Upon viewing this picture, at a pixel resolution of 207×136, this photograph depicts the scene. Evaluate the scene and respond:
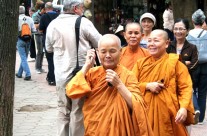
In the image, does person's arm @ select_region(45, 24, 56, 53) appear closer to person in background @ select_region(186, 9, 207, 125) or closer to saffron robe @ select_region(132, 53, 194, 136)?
saffron robe @ select_region(132, 53, 194, 136)

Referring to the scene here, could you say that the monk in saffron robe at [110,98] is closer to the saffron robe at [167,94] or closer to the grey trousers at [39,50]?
the saffron robe at [167,94]

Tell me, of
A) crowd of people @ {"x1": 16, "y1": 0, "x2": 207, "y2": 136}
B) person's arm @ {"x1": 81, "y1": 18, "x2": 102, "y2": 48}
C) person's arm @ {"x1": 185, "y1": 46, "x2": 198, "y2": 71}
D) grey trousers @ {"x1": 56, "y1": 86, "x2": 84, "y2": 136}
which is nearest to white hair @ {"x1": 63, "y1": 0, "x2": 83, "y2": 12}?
crowd of people @ {"x1": 16, "y1": 0, "x2": 207, "y2": 136}

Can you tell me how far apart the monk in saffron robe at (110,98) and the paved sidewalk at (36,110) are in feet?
11.3

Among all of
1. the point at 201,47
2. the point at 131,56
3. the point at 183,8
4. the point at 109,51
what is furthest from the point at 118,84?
the point at 183,8

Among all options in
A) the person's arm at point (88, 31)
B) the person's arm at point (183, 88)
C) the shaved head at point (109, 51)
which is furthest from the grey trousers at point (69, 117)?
the shaved head at point (109, 51)

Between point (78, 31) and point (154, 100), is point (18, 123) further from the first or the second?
point (154, 100)

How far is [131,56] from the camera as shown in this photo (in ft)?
17.8

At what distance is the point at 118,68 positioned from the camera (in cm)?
387

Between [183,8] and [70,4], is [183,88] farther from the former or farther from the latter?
[183,8]

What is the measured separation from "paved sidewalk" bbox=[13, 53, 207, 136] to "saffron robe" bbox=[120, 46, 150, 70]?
226cm

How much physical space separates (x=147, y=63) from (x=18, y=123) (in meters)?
3.66

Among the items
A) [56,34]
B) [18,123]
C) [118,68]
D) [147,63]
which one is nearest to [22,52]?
[18,123]

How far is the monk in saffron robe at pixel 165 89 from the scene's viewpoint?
4.70 metres

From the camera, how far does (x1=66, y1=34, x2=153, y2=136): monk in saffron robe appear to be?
11.9 feet
